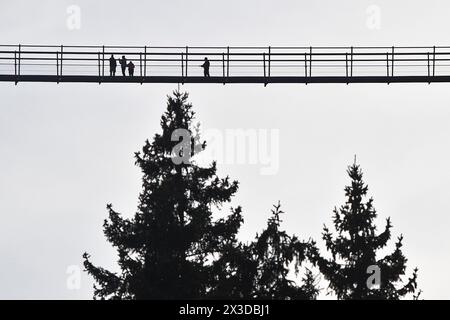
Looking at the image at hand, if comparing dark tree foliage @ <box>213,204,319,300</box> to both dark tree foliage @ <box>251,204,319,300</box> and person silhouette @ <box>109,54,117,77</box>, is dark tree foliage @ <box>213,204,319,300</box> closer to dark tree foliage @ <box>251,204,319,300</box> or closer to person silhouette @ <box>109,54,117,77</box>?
dark tree foliage @ <box>251,204,319,300</box>

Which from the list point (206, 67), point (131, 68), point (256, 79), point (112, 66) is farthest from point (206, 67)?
point (112, 66)

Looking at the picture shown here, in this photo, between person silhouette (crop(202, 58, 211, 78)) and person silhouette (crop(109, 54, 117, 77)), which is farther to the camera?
person silhouette (crop(109, 54, 117, 77))

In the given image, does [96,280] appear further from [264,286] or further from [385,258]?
[385,258]

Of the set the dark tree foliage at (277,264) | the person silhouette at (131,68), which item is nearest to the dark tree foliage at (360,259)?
the dark tree foliage at (277,264)

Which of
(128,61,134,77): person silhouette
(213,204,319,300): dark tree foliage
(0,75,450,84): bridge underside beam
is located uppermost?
(128,61,134,77): person silhouette

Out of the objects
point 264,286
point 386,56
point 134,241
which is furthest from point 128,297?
point 386,56

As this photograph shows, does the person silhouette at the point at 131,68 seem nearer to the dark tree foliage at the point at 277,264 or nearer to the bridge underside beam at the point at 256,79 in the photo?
the bridge underside beam at the point at 256,79

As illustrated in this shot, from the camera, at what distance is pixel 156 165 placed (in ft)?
154

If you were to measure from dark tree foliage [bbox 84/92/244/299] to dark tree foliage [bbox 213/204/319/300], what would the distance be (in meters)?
0.65

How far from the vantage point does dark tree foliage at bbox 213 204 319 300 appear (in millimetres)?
41375

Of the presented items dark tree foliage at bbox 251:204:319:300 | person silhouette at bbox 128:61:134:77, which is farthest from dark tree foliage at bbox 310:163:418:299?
person silhouette at bbox 128:61:134:77

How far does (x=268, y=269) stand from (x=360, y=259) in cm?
295

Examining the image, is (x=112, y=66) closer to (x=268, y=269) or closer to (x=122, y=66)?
(x=122, y=66)
